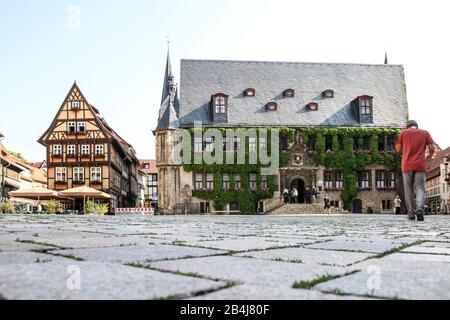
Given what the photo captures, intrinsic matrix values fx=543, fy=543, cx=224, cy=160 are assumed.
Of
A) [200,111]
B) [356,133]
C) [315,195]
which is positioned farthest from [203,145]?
[356,133]

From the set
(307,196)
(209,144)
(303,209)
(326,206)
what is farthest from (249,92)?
(326,206)

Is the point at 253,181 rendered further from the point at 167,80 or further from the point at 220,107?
the point at 167,80

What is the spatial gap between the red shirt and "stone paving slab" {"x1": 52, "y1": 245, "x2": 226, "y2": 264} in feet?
28.9

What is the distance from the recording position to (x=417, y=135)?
39.7ft

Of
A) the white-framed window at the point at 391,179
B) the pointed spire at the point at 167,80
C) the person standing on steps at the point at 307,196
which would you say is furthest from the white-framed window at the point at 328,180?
the pointed spire at the point at 167,80

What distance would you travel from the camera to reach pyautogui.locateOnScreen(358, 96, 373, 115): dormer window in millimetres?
42312

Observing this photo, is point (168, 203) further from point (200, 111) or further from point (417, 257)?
point (417, 257)

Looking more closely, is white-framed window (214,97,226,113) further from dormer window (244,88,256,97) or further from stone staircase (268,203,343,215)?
stone staircase (268,203,343,215)

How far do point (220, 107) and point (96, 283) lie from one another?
39241mm

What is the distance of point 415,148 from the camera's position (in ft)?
39.3

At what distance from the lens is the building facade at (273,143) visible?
3997 cm

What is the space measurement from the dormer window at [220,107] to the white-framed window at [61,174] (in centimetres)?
1468

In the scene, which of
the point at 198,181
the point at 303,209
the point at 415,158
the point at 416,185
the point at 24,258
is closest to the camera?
the point at 24,258
